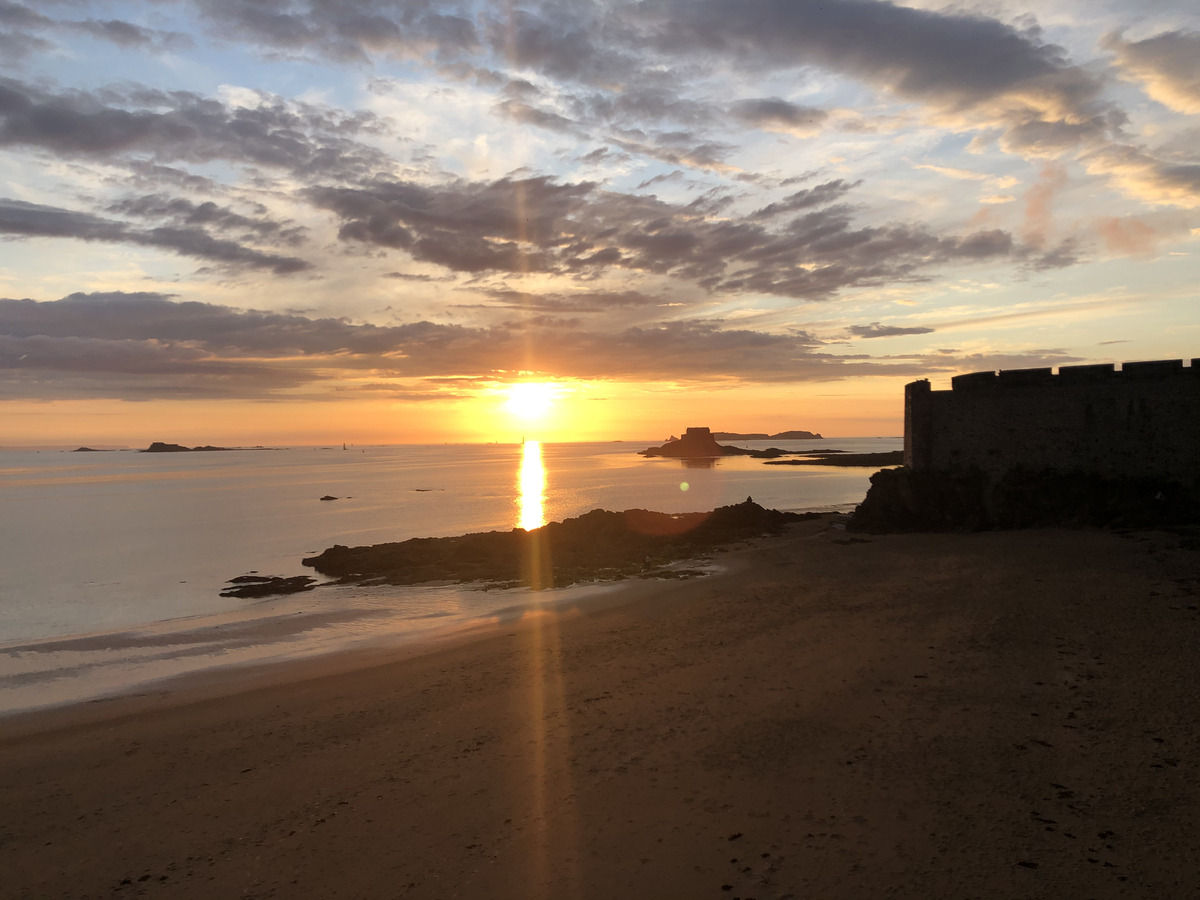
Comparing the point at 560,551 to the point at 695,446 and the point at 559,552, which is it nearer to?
the point at 559,552

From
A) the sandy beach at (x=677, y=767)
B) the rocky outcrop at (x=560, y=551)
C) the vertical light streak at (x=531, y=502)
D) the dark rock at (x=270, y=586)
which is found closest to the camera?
the sandy beach at (x=677, y=767)

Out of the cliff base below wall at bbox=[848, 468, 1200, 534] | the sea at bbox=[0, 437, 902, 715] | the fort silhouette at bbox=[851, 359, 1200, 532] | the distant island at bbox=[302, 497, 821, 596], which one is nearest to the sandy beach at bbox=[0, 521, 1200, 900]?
the sea at bbox=[0, 437, 902, 715]

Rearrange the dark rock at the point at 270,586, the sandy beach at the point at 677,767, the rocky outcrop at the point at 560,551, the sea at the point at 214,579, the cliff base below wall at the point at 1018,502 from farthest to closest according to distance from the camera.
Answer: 1. the rocky outcrop at the point at 560,551
2. the dark rock at the point at 270,586
3. the cliff base below wall at the point at 1018,502
4. the sea at the point at 214,579
5. the sandy beach at the point at 677,767

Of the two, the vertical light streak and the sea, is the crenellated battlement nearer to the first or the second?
the sea

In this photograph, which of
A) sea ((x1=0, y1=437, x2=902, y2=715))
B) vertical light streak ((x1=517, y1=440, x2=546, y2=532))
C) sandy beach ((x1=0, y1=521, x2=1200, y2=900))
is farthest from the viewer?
vertical light streak ((x1=517, y1=440, x2=546, y2=532))

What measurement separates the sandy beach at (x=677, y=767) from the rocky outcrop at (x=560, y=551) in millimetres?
11305

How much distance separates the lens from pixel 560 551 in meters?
29.1

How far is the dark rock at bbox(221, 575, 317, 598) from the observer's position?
2520 cm

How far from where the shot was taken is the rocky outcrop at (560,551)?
25.7 meters

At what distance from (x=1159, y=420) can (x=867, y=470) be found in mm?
82114

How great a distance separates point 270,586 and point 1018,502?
2566 centimetres

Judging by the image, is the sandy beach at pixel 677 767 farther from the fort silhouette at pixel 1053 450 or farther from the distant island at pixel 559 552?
the distant island at pixel 559 552

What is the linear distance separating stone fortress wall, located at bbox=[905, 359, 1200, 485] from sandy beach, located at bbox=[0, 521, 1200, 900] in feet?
21.5

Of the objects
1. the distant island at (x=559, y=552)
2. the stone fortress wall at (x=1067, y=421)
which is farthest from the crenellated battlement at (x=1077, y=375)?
the distant island at (x=559, y=552)
